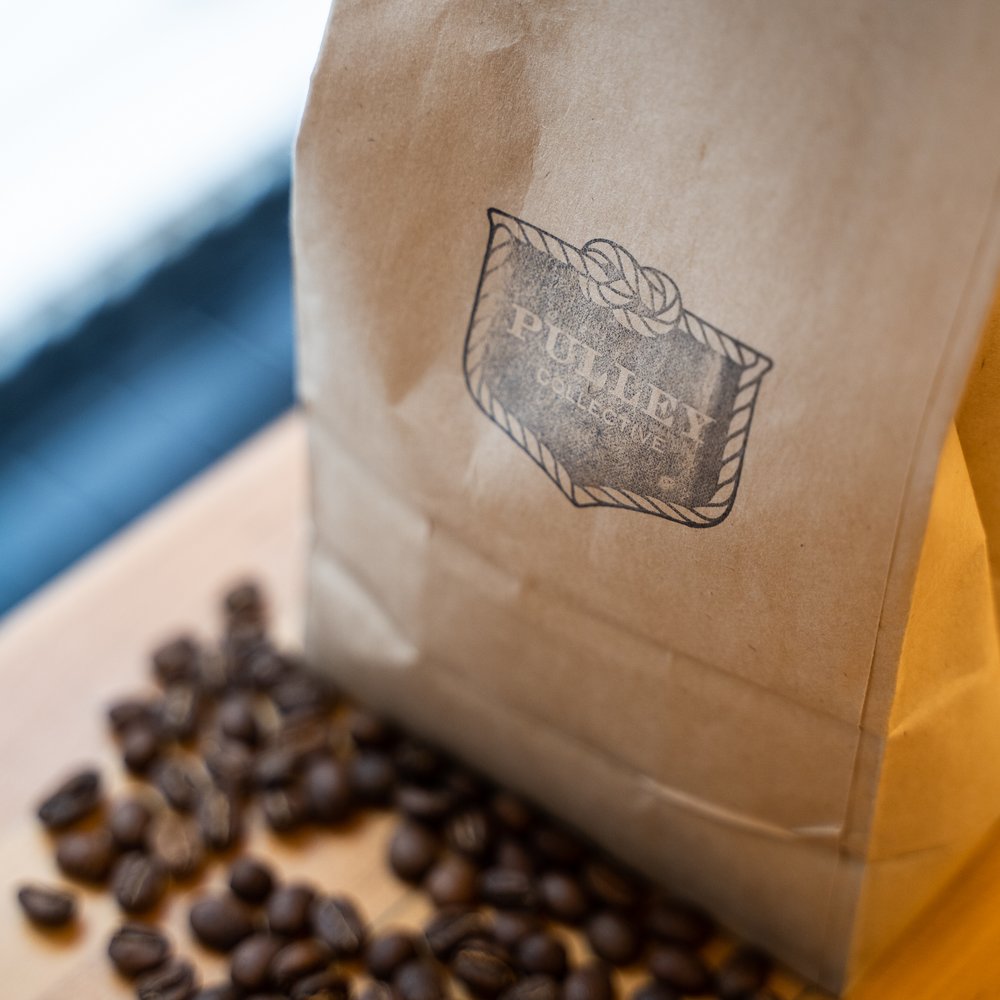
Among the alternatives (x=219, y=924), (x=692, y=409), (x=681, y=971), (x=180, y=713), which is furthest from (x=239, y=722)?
(x=692, y=409)

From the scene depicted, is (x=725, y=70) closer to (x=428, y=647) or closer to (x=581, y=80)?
(x=581, y=80)

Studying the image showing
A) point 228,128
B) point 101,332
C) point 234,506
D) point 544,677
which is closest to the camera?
point 544,677

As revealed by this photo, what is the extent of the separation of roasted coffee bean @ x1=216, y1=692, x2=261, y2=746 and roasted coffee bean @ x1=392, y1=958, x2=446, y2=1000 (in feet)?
0.71

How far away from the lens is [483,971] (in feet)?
2.40

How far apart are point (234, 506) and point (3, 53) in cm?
85

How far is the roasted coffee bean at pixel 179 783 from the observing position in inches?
33.1

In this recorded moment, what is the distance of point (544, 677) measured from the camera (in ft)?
2.43

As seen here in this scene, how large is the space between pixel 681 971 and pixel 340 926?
216 mm

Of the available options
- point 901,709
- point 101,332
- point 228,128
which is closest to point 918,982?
point 901,709

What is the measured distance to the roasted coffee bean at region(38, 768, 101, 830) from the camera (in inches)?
32.8

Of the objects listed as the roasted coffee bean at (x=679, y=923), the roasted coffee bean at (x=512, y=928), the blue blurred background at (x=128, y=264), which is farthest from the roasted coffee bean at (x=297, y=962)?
the blue blurred background at (x=128, y=264)

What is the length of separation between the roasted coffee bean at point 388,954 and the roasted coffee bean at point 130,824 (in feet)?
0.61

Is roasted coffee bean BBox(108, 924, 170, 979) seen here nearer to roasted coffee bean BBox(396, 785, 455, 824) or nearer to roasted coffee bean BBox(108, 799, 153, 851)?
roasted coffee bean BBox(108, 799, 153, 851)

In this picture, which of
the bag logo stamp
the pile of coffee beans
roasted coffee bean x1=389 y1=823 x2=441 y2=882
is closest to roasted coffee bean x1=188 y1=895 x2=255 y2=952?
the pile of coffee beans
